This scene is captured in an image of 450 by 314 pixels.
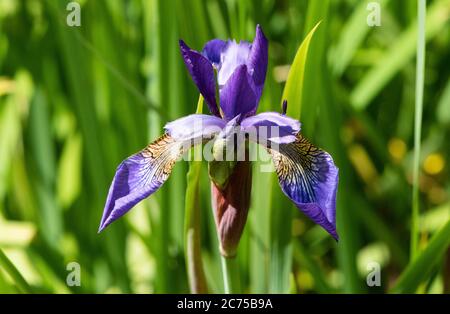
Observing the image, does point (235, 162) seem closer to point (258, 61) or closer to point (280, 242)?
point (258, 61)

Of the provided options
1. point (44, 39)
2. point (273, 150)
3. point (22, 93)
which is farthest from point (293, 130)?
point (22, 93)

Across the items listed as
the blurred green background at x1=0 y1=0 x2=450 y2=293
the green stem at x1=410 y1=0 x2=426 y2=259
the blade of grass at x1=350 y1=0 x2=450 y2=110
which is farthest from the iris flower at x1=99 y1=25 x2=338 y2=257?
the blade of grass at x1=350 y1=0 x2=450 y2=110

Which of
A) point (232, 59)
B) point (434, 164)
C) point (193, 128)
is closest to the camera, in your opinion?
point (193, 128)

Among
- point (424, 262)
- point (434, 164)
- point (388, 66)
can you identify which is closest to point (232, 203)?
point (424, 262)

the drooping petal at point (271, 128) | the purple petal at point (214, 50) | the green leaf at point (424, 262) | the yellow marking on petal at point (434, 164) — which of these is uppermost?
the purple petal at point (214, 50)

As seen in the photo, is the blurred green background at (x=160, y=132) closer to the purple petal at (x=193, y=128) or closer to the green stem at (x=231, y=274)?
the green stem at (x=231, y=274)

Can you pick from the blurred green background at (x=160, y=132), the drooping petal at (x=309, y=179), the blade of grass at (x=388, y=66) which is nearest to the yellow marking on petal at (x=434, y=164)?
the blurred green background at (x=160, y=132)
